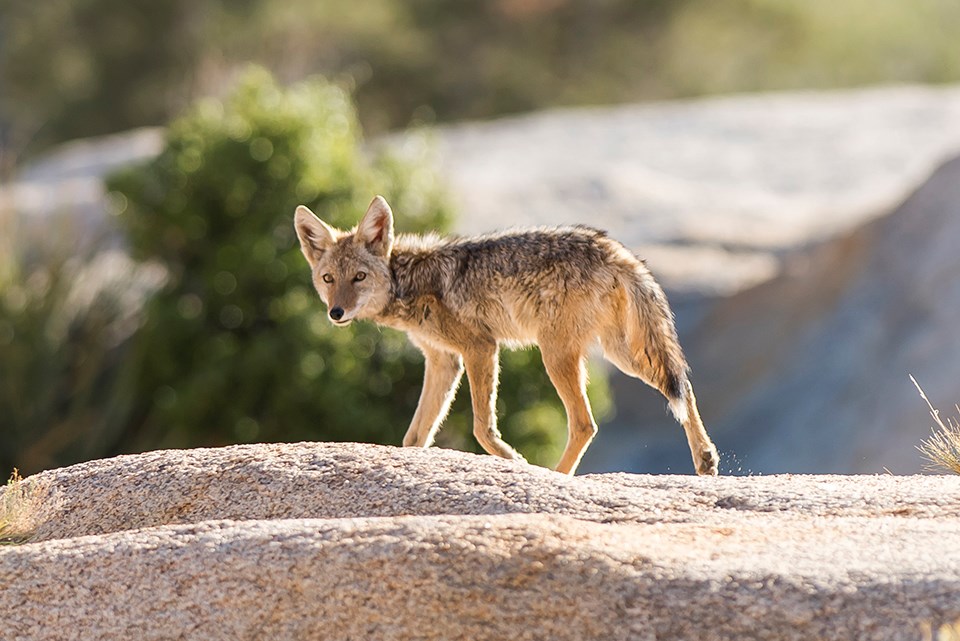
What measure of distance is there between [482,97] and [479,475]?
123 feet

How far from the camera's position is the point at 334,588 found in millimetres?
4957

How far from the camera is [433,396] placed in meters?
7.83

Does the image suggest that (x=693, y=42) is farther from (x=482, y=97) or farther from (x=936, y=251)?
(x=936, y=251)

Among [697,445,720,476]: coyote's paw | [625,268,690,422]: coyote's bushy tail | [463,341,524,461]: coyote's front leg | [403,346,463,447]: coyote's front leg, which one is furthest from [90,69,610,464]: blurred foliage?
[697,445,720,476]: coyote's paw

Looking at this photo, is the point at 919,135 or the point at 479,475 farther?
the point at 919,135

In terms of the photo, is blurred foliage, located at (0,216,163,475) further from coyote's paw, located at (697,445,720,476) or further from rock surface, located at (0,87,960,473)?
coyote's paw, located at (697,445,720,476)

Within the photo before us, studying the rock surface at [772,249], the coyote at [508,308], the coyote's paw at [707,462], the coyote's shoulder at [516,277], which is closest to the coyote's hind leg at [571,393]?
the coyote at [508,308]

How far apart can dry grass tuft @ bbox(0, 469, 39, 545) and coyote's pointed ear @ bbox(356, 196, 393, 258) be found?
2.52 m

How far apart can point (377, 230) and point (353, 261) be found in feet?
0.71

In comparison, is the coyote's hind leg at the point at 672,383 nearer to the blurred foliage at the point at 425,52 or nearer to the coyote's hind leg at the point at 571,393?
the coyote's hind leg at the point at 571,393

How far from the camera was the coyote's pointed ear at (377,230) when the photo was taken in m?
8.03

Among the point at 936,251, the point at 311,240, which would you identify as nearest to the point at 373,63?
the point at 936,251

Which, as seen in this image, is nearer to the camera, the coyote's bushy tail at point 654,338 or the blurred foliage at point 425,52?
the coyote's bushy tail at point 654,338

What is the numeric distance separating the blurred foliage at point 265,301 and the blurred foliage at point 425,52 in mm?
20733
